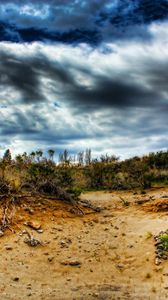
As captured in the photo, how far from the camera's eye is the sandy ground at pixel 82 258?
7094 mm

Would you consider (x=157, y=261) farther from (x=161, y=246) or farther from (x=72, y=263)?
(x=72, y=263)

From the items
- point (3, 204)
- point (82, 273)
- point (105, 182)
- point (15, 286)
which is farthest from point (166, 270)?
point (105, 182)

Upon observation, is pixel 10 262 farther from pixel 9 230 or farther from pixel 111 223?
pixel 111 223

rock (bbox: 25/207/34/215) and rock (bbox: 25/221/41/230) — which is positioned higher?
rock (bbox: 25/207/34/215)

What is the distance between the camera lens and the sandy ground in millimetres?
7094

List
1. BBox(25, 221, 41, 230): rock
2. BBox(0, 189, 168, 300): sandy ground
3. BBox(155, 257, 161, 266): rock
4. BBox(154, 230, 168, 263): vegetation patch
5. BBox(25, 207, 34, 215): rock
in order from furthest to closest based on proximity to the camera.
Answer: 1. BBox(25, 207, 34, 215): rock
2. BBox(25, 221, 41, 230): rock
3. BBox(154, 230, 168, 263): vegetation patch
4. BBox(155, 257, 161, 266): rock
5. BBox(0, 189, 168, 300): sandy ground

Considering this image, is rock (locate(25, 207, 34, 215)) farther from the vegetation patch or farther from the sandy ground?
the vegetation patch

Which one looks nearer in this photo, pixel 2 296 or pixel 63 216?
pixel 2 296

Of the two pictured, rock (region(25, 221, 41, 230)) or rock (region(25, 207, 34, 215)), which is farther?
rock (region(25, 207, 34, 215))

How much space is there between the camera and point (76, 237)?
9758mm

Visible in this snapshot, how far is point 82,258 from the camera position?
8.55 metres

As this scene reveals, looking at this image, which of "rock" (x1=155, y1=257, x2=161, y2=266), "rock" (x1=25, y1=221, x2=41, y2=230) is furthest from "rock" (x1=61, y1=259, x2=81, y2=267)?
"rock" (x1=25, y1=221, x2=41, y2=230)

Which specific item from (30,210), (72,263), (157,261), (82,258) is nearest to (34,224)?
(30,210)

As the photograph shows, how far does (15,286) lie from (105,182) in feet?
39.9
